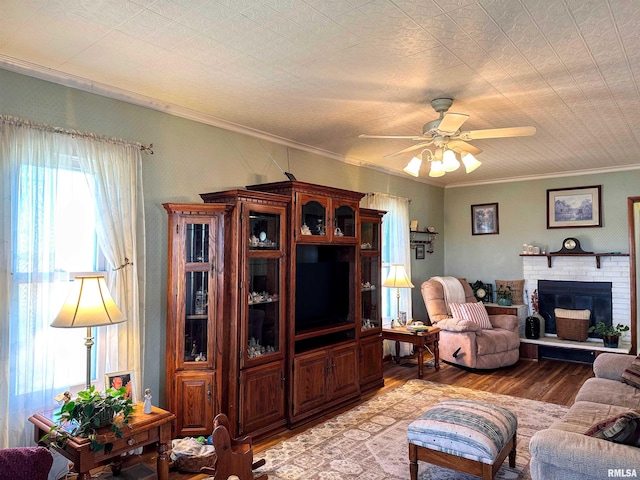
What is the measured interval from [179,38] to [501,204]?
6000 mm

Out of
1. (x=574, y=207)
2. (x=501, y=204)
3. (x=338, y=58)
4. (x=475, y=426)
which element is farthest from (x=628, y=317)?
(x=338, y=58)

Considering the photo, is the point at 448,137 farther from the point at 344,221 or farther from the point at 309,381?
the point at 309,381

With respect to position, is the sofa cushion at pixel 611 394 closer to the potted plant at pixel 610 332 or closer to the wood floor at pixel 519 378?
the wood floor at pixel 519 378

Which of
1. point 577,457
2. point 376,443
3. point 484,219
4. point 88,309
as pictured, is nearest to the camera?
point 577,457

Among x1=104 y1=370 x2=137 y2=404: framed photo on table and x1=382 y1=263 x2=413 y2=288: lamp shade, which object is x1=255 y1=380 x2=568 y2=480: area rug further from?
x1=382 y1=263 x2=413 y2=288: lamp shade

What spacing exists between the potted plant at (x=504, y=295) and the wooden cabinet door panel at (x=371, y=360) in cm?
271

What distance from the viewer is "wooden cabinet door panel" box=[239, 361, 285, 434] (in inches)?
136

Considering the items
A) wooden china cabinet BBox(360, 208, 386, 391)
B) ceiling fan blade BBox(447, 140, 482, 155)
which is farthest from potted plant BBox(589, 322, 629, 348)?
ceiling fan blade BBox(447, 140, 482, 155)

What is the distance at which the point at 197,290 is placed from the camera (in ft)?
11.2

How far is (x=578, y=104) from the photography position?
3535mm

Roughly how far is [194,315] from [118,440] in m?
1.11

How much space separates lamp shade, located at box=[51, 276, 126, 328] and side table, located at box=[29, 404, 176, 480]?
1.95 ft

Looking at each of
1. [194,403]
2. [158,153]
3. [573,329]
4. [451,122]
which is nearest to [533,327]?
[573,329]

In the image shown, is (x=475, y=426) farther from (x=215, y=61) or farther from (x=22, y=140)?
(x=22, y=140)
